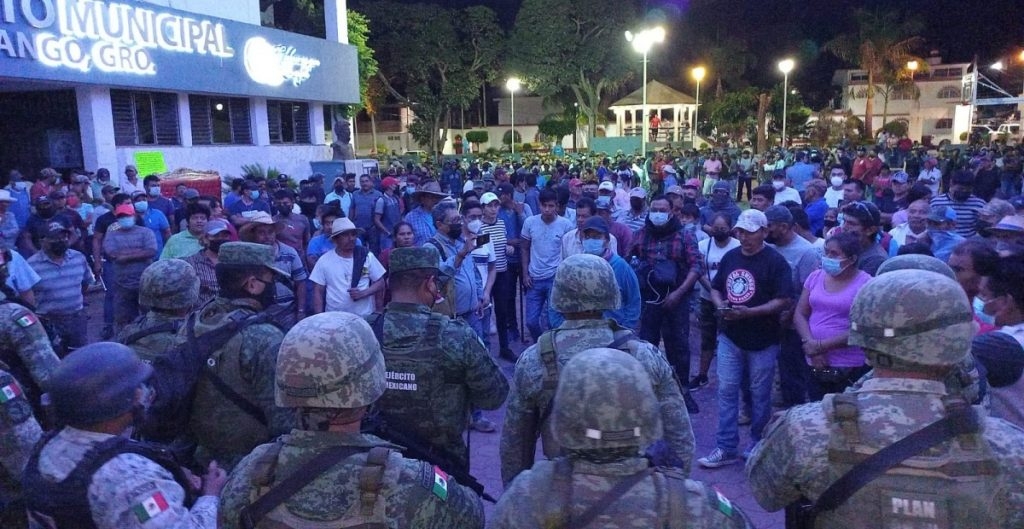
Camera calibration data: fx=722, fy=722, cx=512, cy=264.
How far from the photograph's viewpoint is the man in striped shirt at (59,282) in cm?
623

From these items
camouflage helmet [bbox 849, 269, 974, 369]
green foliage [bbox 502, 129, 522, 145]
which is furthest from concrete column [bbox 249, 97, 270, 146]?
green foliage [bbox 502, 129, 522, 145]

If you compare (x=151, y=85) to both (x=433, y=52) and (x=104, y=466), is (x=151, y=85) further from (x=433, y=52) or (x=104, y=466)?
(x=433, y=52)

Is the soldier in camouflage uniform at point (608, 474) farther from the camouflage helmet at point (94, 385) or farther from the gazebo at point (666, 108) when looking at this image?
the gazebo at point (666, 108)

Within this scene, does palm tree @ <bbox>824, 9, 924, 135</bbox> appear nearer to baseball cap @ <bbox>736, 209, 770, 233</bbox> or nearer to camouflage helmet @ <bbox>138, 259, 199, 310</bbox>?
baseball cap @ <bbox>736, 209, 770, 233</bbox>

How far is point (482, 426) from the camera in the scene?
5984 millimetres

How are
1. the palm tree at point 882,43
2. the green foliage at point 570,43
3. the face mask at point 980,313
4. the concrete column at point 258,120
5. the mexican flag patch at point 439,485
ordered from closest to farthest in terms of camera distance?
the mexican flag patch at point 439,485, the face mask at point 980,313, the concrete column at point 258,120, the palm tree at point 882,43, the green foliage at point 570,43

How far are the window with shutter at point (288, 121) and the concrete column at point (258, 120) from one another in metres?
0.45

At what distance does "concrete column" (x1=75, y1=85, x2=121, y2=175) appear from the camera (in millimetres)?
17656

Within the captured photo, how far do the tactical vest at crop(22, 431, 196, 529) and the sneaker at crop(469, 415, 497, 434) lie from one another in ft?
12.7

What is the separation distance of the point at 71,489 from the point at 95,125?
18.4m

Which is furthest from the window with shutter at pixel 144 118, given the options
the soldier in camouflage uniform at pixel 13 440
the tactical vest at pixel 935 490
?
the tactical vest at pixel 935 490

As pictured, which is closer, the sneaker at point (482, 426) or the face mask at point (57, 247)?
the sneaker at point (482, 426)

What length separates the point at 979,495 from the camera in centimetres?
194

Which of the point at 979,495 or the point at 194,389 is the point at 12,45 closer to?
the point at 194,389
